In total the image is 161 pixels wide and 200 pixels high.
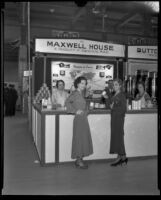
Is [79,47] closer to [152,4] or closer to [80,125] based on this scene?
[80,125]

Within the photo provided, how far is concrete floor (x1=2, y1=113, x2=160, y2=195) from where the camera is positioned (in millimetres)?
3627

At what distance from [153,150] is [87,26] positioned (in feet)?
35.0

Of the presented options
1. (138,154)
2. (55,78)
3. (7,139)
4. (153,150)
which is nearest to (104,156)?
(138,154)

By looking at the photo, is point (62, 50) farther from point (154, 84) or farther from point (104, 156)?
point (104, 156)

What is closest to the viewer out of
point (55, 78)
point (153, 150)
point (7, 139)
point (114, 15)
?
point (153, 150)

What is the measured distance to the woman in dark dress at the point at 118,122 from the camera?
4.69m

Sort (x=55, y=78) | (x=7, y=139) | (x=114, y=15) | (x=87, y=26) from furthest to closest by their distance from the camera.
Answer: (x=114, y=15), (x=87, y=26), (x=55, y=78), (x=7, y=139)

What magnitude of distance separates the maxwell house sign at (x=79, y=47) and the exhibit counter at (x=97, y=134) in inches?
110

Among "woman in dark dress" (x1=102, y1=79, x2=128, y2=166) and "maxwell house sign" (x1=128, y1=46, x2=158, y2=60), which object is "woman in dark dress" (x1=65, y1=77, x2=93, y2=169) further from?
"maxwell house sign" (x1=128, y1=46, x2=158, y2=60)

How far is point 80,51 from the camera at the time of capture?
7855 mm

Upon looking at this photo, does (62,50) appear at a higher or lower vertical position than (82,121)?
higher

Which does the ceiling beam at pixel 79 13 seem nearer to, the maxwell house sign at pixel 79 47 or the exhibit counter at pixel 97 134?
the maxwell house sign at pixel 79 47

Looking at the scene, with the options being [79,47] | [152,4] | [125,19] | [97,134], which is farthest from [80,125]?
[125,19]

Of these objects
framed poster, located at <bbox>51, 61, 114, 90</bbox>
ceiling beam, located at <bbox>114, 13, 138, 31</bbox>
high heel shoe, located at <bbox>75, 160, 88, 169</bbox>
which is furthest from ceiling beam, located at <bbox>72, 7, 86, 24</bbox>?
high heel shoe, located at <bbox>75, 160, 88, 169</bbox>
